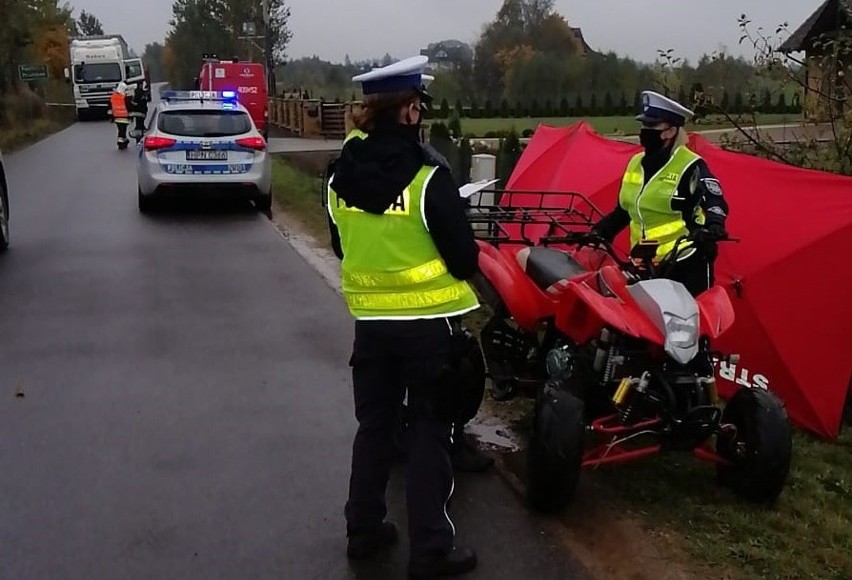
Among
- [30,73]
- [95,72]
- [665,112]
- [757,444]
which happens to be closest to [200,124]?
[665,112]

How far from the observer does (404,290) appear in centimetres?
382

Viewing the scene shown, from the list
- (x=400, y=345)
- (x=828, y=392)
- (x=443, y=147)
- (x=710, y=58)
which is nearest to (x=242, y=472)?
(x=400, y=345)

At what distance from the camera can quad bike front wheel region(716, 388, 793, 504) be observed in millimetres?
4410

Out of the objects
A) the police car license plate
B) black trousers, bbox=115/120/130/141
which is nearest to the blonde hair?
the police car license plate

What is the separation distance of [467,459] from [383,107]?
2.09 meters

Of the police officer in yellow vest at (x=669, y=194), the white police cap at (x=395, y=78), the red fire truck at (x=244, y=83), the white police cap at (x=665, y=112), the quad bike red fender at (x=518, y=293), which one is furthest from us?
the red fire truck at (x=244, y=83)

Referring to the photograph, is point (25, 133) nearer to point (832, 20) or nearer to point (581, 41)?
point (832, 20)

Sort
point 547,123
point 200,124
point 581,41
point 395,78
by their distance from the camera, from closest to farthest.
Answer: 1. point 395,78
2. point 200,124
3. point 547,123
4. point 581,41

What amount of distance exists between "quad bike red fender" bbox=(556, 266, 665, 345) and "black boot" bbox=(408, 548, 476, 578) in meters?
1.13

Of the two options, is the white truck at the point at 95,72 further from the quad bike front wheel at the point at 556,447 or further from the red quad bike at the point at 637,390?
the quad bike front wheel at the point at 556,447

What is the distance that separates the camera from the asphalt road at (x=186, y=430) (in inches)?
165

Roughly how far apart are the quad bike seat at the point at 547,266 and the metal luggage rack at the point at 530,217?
3.1 inches

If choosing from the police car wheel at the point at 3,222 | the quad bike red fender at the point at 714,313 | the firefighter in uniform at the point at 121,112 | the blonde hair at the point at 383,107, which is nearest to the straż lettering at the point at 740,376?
the quad bike red fender at the point at 714,313

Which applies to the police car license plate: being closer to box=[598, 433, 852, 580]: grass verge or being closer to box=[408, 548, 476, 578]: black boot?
box=[598, 433, 852, 580]: grass verge
